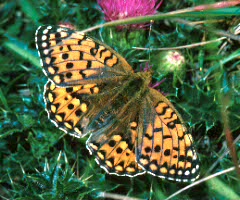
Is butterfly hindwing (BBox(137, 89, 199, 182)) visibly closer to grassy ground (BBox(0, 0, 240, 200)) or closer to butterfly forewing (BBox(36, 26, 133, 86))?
grassy ground (BBox(0, 0, 240, 200))

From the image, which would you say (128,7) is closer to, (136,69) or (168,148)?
(136,69)

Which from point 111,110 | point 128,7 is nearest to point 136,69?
point 128,7

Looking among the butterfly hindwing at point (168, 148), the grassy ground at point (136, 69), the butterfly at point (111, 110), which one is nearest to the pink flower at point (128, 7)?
the grassy ground at point (136, 69)

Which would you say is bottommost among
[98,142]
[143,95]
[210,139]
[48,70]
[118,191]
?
[118,191]

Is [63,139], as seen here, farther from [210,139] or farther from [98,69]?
[210,139]

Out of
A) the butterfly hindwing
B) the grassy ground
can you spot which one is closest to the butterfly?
the butterfly hindwing

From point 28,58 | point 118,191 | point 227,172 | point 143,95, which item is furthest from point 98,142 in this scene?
point 28,58
